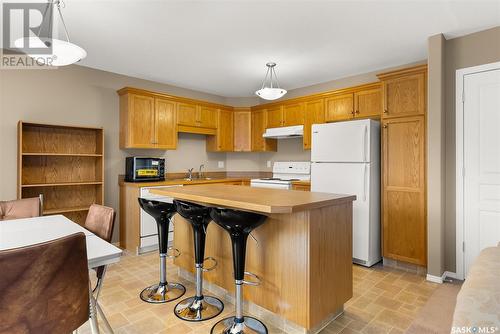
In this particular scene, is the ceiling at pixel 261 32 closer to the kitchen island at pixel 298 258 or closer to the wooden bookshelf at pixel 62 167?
the wooden bookshelf at pixel 62 167

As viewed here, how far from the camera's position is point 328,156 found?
363 centimetres

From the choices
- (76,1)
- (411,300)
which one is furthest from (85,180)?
→ (411,300)

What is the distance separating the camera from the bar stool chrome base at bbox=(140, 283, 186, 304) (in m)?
2.51

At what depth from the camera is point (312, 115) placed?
4375 mm

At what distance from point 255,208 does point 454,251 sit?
254 cm

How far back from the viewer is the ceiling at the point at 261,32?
7.75ft

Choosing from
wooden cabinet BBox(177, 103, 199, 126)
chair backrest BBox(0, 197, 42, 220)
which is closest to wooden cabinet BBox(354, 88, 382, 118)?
wooden cabinet BBox(177, 103, 199, 126)

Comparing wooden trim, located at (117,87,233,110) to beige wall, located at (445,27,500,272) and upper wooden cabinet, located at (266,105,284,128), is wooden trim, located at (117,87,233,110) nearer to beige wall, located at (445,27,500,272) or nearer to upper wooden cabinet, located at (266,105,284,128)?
upper wooden cabinet, located at (266,105,284,128)

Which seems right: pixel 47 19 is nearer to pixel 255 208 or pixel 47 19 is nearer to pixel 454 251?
Result: pixel 255 208

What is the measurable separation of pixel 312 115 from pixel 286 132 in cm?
49

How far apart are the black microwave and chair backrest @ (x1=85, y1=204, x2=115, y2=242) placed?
5.89ft

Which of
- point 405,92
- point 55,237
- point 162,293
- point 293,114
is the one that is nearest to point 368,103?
point 405,92

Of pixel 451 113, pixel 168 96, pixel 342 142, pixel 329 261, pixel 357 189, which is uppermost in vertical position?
pixel 168 96

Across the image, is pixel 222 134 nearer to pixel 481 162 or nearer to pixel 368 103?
pixel 368 103
